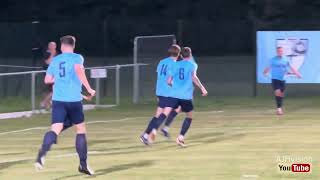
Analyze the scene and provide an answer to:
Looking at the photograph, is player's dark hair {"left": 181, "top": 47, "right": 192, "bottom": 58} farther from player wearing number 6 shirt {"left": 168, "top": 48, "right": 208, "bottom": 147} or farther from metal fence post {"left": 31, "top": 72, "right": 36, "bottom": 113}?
metal fence post {"left": 31, "top": 72, "right": 36, "bottom": 113}

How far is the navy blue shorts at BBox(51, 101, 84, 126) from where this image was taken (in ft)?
40.6

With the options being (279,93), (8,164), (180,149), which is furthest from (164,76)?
(279,93)

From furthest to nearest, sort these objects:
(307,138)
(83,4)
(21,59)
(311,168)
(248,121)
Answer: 1. (83,4)
2. (21,59)
3. (248,121)
4. (307,138)
5. (311,168)

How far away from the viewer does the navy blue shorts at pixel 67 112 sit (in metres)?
12.4

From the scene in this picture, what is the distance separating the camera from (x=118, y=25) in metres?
46.5

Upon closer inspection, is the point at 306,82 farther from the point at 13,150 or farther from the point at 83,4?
the point at 83,4

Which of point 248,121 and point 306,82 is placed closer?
point 248,121

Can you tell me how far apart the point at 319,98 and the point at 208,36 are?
11.3 m

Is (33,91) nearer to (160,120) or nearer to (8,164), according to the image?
(160,120)

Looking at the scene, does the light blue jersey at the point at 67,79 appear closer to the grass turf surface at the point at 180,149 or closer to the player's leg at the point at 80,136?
the player's leg at the point at 80,136

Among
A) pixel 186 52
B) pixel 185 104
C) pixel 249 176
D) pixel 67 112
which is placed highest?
pixel 186 52

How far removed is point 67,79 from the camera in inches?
487

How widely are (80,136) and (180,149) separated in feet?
11.0

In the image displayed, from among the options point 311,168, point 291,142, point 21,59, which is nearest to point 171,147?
point 291,142
